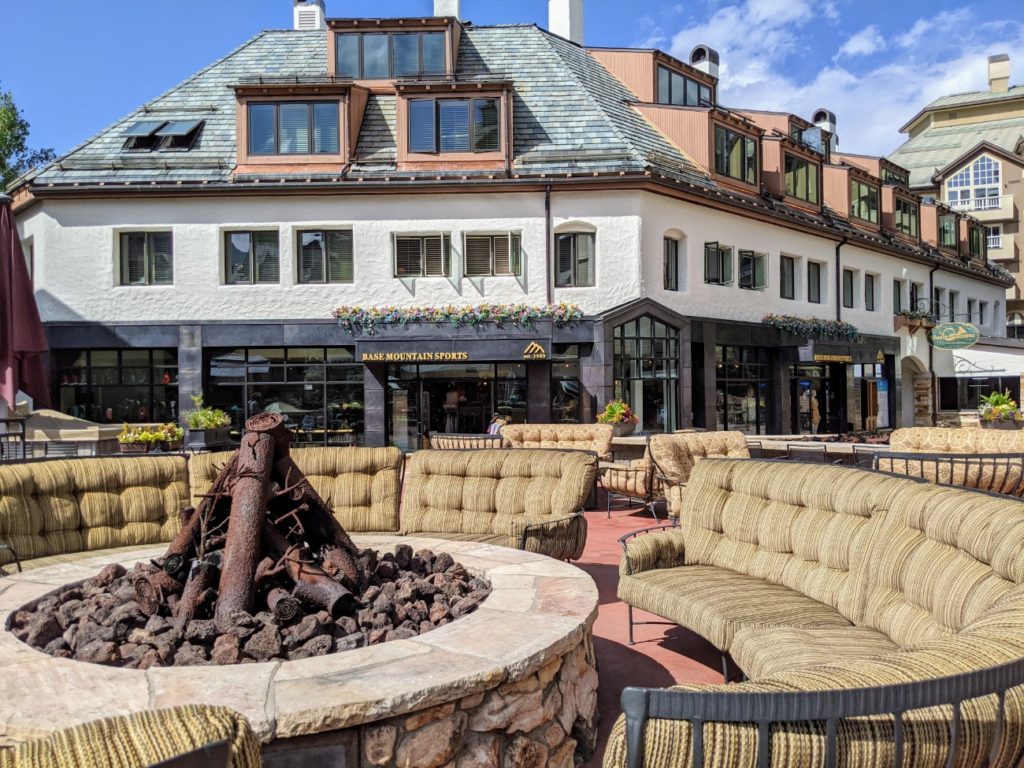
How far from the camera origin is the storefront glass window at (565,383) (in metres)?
18.6

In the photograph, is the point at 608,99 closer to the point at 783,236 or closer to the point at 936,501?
the point at 783,236

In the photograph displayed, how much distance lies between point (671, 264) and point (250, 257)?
1024 centimetres

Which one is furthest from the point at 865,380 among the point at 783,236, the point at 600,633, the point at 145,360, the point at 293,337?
the point at 600,633

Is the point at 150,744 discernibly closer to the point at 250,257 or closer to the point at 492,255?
the point at 492,255

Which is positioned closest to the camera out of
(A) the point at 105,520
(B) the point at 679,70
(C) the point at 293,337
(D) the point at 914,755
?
(D) the point at 914,755

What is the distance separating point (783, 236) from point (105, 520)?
67.2 feet

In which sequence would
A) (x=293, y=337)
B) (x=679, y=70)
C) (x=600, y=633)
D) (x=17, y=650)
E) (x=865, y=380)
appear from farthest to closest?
(x=865, y=380) < (x=679, y=70) < (x=293, y=337) < (x=600, y=633) < (x=17, y=650)

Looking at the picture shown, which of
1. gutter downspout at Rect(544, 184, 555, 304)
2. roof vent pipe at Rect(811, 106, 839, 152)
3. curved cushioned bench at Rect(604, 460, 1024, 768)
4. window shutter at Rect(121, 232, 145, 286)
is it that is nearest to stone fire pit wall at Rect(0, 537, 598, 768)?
curved cushioned bench at Rect(604, 460, 1024, 768)

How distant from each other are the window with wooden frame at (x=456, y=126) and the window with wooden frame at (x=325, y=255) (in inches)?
112

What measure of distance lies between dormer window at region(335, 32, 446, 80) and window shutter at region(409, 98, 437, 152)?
2054 millimetres

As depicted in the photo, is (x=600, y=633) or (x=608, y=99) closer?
(x=600, y=633)

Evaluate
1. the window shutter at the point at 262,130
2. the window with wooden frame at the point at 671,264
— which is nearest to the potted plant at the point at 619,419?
the window with wooden frame at the point at 671,264

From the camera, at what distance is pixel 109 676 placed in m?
2.89

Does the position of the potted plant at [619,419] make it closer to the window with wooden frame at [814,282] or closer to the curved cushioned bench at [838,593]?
the curved cushioned bench at [838,593]
